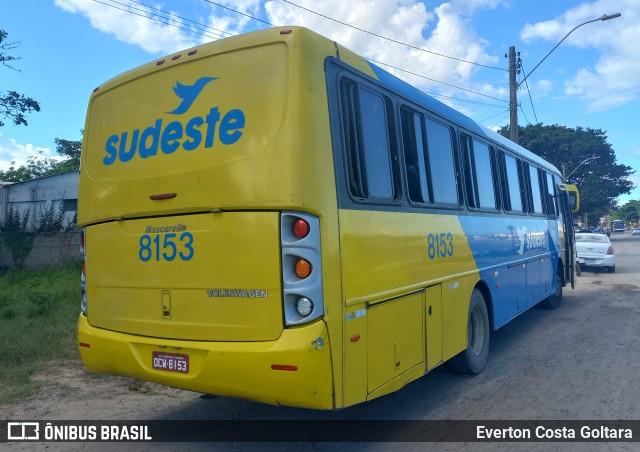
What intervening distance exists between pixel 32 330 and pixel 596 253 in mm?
18877

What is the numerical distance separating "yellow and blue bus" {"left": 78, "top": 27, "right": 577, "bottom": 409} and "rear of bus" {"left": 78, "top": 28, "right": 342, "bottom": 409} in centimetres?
1

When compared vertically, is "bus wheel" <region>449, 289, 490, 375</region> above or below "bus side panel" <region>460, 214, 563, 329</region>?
below

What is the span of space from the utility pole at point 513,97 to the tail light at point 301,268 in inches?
652

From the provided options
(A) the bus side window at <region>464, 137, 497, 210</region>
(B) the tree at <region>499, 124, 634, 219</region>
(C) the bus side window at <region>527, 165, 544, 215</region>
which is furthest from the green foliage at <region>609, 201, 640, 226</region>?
(A) the bus side window at <region>464, 137, 497, 210</region>

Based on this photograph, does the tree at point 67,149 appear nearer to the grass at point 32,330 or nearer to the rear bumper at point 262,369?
the grass at point 32,330

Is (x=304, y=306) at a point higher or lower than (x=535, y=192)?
lower

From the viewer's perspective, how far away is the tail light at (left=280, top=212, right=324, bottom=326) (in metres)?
3.41

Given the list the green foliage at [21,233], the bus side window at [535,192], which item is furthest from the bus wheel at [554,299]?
the green foliage at [21,233]

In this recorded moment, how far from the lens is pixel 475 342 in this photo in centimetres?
633

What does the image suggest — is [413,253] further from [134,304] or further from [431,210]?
[134,304]

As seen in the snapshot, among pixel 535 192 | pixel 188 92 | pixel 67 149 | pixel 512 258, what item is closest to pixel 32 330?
pixel 188 92

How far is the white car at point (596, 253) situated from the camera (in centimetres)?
1912

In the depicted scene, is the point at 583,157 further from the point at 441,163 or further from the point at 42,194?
the point at 441,163

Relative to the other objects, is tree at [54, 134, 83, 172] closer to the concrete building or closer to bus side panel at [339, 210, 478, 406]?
the concrete building
